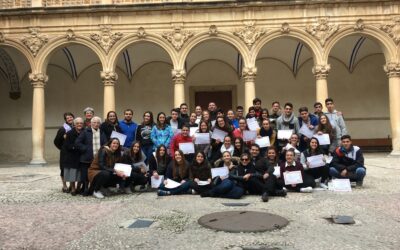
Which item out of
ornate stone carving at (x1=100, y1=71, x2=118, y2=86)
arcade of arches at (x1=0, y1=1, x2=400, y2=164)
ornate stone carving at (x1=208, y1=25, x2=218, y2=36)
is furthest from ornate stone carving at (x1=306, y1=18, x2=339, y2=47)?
ornate stone carving at (x1=100, y1=71, x2=118, y2=86)

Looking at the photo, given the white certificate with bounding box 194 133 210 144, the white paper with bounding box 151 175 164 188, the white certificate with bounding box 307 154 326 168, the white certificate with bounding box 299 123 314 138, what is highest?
the white certificate with bounding box 299 123 314 138

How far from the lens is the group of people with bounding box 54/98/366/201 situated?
25.0 ft

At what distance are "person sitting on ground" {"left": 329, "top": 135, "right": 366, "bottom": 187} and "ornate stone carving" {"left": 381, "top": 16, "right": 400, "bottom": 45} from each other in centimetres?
881

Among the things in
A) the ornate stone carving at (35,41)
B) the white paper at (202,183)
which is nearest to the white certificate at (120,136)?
the white paper at (202,183)

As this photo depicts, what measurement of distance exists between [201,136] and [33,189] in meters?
3.94

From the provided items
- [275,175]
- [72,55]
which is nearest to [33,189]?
[275,175]

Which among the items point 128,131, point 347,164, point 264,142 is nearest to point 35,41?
point 128,131

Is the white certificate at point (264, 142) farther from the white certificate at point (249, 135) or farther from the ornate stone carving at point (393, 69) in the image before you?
the ornate stone carving at point (393, 69)

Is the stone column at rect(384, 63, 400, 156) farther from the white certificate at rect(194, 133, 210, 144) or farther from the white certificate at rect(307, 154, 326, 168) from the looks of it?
the white certificate at rect(194, 133, 210, 144)

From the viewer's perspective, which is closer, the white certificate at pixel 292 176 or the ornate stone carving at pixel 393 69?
the white certificate at pixel 292 176

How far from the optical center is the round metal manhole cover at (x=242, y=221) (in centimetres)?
500

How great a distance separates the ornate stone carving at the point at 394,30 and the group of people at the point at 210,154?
8196mm

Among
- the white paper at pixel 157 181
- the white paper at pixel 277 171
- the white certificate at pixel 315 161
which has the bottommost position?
the white paper at pixel 157 181

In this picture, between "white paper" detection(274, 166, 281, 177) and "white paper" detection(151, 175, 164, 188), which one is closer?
"white paper" detection(274, 166, 281, 177)
